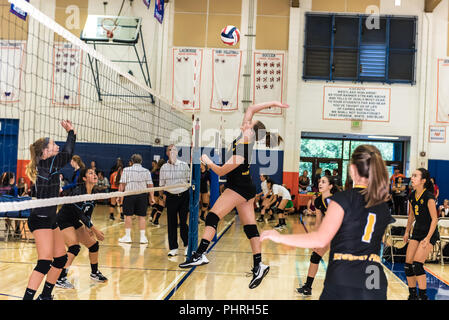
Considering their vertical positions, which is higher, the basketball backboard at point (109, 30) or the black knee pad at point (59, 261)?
the basketball backboard at point (109, 30)

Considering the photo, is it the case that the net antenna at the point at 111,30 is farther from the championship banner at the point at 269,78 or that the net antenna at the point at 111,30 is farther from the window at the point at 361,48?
the window at the point at 361,48

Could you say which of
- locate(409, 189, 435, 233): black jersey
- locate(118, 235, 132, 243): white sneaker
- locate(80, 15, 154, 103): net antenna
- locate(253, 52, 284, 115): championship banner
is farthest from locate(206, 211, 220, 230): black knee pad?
locate(253, 52, 284, 115): championship banner

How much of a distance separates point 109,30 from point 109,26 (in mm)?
203

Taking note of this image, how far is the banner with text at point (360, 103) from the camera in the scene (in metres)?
18.7

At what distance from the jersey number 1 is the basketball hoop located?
15291 mm

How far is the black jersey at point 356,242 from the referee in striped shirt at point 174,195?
5.43 m

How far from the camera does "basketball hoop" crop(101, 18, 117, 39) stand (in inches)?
656

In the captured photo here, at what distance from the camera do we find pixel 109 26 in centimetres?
1681

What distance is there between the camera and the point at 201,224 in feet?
44.1

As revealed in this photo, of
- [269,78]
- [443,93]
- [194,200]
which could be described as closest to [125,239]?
[194,200]

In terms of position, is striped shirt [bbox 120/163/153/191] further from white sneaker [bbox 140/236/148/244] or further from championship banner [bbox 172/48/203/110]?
championship banner [bbox 172/48/203/110]

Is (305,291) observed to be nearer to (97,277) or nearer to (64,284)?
(97,277)

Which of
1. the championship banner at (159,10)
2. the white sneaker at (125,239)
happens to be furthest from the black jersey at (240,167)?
the championship banner at (159,10)

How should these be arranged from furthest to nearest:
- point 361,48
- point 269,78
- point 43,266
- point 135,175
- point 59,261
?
point 269,78, point 361,48, point 135,175, point 59,261, point 43,266
